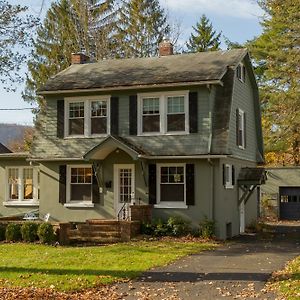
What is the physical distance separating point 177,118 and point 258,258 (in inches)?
311

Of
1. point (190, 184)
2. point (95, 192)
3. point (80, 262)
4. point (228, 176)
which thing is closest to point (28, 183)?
point (95, 192)

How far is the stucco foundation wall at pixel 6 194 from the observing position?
2633cm

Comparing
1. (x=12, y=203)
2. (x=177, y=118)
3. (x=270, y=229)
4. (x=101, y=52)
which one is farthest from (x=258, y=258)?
(x=101, y=52)

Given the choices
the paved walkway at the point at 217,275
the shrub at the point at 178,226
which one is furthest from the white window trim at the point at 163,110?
the paved walkway at the point at 217,275

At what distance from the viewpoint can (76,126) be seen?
928 inches

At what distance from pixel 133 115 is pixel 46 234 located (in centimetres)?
610

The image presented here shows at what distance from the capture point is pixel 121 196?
74.2 ft

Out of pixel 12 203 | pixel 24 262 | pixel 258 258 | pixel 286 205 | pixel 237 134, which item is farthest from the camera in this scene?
pixel 286 205

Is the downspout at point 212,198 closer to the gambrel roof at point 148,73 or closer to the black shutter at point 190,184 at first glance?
the black shutter at point 190,184

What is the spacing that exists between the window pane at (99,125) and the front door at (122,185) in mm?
1733

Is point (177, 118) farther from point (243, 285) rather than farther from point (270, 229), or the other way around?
point (243, 285)

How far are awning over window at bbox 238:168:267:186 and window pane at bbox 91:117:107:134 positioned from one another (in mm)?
6363

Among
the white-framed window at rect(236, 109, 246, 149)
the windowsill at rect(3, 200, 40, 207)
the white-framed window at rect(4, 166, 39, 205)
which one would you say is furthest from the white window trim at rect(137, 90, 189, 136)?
the windowsill at rect(3, 200, 40, 207)

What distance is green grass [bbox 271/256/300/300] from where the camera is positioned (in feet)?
33.7
